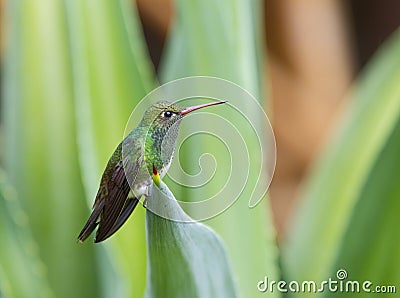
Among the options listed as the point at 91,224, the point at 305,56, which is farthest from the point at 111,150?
the point at 305,56

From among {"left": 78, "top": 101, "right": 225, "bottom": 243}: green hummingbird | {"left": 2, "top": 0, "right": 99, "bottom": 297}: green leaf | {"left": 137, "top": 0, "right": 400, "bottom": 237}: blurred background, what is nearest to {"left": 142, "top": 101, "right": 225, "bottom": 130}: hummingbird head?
{"left": 78, "top": 101, "right": 225, "bottom": 243}: green hummingbird

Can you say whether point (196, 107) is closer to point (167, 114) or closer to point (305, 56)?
point (167, 114)

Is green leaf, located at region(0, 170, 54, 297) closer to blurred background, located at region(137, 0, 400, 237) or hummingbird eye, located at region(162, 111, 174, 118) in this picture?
hummingbird eye, located at region(162, 111, 174, 118)

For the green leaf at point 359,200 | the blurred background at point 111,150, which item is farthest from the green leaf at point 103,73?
the green leaf at point 359,200

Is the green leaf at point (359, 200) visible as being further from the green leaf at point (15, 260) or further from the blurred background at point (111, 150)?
the green leaf at point (15, 260)

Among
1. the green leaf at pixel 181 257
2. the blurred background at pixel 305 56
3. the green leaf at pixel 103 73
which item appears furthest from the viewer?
the blurred background at pixel 305 56

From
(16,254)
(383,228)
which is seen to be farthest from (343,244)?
(16,254)
